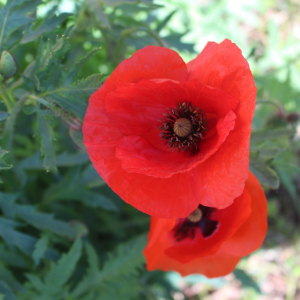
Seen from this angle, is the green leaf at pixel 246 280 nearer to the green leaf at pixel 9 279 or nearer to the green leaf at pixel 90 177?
the green leaf at pixel 90 177

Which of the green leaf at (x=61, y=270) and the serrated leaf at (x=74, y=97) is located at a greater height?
the serrated leaf at (x=74, y=97)

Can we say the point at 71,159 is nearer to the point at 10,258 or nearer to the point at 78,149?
the point at 78,149

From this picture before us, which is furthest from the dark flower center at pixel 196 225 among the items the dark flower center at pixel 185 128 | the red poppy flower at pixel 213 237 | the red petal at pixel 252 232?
the dark flower center at pixel 185 128

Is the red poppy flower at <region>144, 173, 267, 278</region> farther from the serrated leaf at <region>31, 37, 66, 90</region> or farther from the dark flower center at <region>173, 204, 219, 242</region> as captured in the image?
the serrated leaf at <region>31, 37, 66, 90</region>

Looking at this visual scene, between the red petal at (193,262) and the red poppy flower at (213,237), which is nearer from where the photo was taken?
the red poppy flower at (213,237)

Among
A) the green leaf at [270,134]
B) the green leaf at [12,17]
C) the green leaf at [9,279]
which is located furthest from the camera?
the green leaf at [9,279]

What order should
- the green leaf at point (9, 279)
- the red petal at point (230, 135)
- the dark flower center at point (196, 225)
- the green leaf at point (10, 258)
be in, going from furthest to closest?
the green leaf at point (10, 258) < the green leaf at point (9, 279) < the dark flower center at point (196, 225) < the red petal at point (230, 135)

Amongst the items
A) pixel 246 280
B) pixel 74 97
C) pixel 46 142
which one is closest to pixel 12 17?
pixel 74 97

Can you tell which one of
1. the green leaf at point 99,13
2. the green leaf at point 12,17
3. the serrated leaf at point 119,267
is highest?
the green leaf at point 12,17
